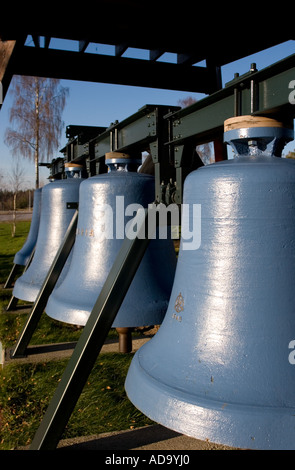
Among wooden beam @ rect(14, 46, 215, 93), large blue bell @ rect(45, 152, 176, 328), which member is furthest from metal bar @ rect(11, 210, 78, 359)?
wooden beam @ rect(14, 46, 215, 93)

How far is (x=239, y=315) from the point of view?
141 centimetres

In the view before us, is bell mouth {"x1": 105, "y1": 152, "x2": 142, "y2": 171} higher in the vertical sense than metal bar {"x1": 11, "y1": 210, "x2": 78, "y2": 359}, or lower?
higher

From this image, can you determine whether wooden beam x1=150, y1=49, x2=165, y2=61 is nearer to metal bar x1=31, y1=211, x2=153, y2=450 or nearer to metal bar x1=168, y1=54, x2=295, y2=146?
metal bar x1=168, y1=54, x2=295, y2=146

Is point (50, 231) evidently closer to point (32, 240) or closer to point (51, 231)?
point (51, 231)

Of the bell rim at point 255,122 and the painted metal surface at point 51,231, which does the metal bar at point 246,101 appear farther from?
the painted metal surface at point 51,231

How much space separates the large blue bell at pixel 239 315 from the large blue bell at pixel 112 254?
1.12m

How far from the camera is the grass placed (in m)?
3.56

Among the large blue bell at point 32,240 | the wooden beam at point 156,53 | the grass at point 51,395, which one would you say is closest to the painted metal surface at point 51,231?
the grass at point 51,395

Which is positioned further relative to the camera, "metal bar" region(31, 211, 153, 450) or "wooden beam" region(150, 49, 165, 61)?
"wooden beam" region(150, 49, 165, 61)

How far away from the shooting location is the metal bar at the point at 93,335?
7.09ft

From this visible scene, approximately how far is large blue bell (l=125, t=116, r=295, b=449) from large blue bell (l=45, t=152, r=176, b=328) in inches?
44.1

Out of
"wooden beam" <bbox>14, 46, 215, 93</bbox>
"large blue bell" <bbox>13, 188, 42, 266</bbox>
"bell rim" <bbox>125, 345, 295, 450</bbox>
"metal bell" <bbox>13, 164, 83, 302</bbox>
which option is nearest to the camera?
"bell rim" <bbox>125, 345, 295, 450</bbox>

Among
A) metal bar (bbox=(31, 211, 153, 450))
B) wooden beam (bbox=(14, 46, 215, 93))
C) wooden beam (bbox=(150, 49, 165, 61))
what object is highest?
wooden beam (bbox=(150, 49, 165, 61))
